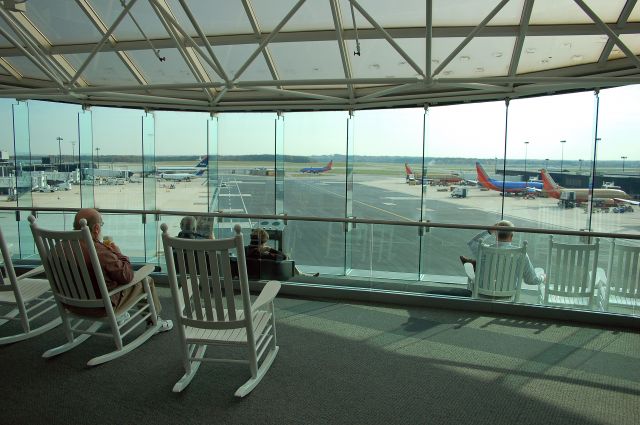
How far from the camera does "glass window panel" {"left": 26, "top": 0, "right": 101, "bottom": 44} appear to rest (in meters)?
6.24

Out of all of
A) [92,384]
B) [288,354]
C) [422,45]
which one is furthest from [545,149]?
[92,384]

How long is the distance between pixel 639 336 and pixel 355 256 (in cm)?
292

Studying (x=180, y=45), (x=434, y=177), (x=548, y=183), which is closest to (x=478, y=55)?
(x=180, y=45)

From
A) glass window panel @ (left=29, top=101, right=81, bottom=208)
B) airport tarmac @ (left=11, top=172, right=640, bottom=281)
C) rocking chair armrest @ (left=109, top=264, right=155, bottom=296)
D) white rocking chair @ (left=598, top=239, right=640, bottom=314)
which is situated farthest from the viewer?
glass window panel @ (left=29, top=101, right=81, bottom=208)

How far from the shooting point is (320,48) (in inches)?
284

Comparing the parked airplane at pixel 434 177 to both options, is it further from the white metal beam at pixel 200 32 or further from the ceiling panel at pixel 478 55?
the white metal beam at pixel 200 32

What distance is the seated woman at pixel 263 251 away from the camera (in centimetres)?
544

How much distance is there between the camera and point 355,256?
18.0 feet

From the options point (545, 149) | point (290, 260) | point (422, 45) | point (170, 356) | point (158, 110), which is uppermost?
point (422, 45)

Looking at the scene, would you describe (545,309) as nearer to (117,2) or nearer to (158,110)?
(117,2)

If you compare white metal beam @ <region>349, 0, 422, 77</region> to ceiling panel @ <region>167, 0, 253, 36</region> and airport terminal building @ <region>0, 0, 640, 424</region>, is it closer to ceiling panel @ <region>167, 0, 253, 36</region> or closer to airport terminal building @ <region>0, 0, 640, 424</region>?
airport terminal building @ <region>0, 0, 640, 424</region>

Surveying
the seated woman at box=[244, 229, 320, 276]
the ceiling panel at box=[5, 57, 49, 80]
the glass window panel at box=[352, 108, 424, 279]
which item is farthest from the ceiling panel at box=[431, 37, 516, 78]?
the ceiling panel at box=[5, 57, 49, 80]

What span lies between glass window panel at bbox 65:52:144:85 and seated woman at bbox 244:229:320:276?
4444mm

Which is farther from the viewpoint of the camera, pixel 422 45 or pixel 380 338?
pixel 422 45
